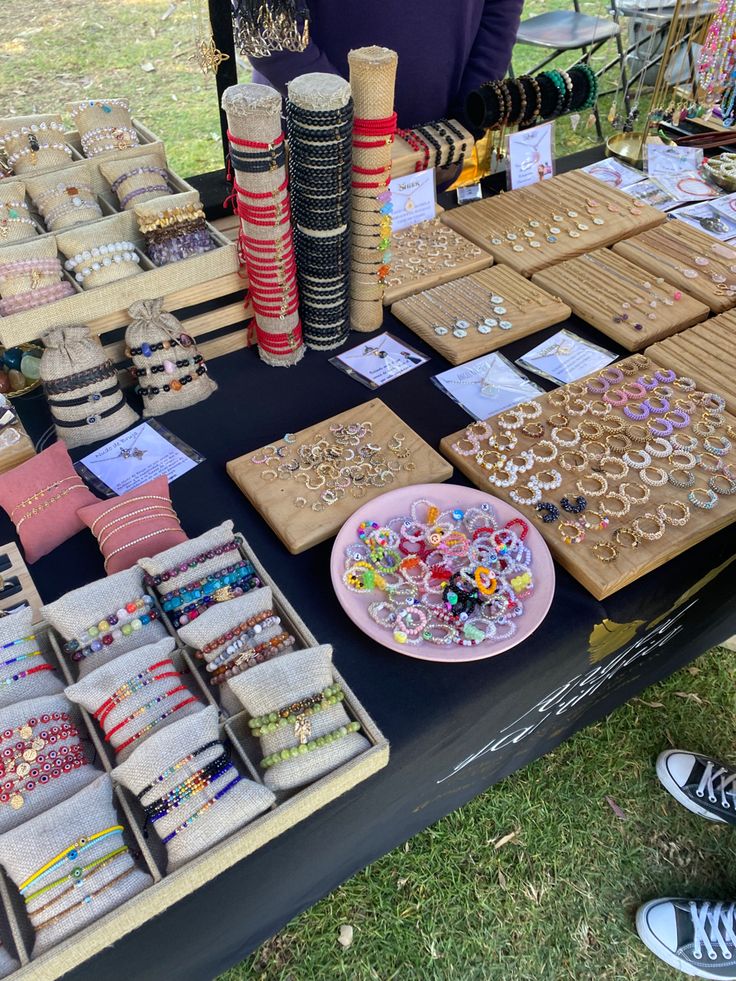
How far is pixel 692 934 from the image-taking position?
1430mm

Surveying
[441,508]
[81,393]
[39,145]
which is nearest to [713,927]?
[441,508]

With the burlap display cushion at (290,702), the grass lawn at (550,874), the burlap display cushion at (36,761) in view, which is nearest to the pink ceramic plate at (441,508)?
the burlap display cushion at (290,702)

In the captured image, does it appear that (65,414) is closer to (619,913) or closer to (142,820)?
(142,820)

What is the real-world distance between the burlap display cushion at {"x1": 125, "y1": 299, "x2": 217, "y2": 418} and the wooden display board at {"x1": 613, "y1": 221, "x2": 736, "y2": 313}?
1307mm

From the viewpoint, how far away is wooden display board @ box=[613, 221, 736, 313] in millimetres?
1886

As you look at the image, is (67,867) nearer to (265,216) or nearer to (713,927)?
(265,216)

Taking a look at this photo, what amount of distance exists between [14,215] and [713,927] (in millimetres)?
2117

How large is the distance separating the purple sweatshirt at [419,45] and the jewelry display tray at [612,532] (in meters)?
1.45

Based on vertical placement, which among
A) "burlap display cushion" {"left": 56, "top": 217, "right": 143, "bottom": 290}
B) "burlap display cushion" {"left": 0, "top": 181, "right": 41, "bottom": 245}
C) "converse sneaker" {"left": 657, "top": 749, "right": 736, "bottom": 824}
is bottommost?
"converse sneaker" {"left": 657, "top": 749, "right": 736, "bottom": 824}

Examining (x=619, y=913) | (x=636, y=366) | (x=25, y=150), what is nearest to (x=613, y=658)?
(x=619, y=913)

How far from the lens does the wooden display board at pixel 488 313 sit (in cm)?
171

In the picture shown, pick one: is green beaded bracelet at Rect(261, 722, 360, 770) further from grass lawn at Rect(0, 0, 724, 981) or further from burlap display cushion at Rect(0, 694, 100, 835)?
grass lawn at Rect(0, 0, 724, 981)

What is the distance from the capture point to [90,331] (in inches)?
55.7

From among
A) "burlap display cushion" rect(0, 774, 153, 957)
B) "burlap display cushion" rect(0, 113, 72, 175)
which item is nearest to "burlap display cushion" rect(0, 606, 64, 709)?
"burlap display cushion" rect(0, 774, 153, 957)
